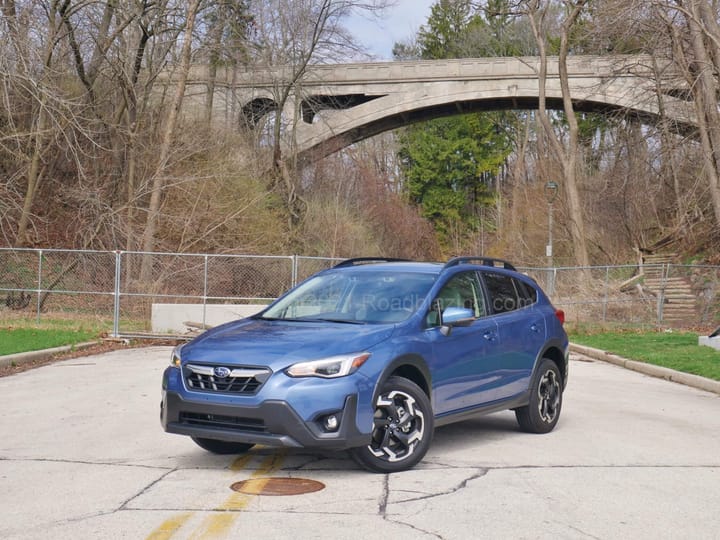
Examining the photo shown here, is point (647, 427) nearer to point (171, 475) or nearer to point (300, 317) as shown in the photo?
point (300, 317)

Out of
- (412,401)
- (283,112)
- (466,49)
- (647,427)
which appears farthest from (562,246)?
(412,401)

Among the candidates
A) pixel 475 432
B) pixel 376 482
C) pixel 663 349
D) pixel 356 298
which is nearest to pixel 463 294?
pixel 356 298

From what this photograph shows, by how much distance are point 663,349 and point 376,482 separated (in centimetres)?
1389

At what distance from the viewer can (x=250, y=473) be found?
7332mm

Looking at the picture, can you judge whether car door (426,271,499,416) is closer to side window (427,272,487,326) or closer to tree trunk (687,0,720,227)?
side window (427,272,487,326)

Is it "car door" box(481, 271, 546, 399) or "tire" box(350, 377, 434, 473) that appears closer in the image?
"tire" box(350, 377, 434, 473)

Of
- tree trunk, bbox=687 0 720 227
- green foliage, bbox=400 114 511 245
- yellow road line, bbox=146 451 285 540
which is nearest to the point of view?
yellow road line, bbox=146 451 285 540

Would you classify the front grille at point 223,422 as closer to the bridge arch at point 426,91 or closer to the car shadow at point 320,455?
the car shadow at point 320,455

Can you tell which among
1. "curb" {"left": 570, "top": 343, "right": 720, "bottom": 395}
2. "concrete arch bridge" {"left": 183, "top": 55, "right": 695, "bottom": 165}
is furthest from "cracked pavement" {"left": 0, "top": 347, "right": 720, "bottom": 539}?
"concrete arch bridge" {"left": 183, "top": 55, "right": 695, "bottom": 165}

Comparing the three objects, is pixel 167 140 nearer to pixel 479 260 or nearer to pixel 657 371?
pixel 657 371

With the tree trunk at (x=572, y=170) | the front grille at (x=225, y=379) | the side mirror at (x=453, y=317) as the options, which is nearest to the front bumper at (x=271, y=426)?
the front grille at (x=225, y=379)

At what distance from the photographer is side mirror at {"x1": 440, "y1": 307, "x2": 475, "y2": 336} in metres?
7.96

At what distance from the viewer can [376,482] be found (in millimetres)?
7027

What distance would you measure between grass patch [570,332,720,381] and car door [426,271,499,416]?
271 inches
